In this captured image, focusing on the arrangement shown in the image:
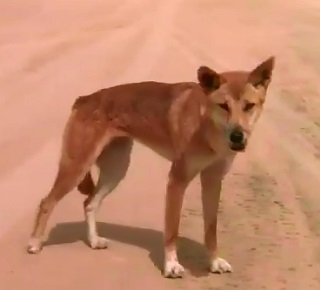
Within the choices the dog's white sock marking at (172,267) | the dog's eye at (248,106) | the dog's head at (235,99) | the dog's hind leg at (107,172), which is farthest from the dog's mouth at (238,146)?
the dog's hind leg at (107,172)

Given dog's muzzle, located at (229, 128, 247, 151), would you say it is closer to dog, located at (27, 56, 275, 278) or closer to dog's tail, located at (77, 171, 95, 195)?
dog, located at (27, 56, 275, 278)

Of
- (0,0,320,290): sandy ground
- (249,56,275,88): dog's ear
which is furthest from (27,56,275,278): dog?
(0,0,320,290): sandy ground

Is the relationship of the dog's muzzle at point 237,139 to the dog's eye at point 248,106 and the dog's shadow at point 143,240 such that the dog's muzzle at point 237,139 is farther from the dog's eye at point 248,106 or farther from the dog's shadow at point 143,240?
the dog's shadow at point 143,240

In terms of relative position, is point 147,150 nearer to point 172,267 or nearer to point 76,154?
point 76,154

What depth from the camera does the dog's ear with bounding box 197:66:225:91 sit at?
2.17 m

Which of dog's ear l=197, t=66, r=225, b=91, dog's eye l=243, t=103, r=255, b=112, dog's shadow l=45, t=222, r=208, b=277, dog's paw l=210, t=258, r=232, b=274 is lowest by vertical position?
dog's shadow l=45, t=222, r=208, b=277

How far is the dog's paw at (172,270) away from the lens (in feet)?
7.85

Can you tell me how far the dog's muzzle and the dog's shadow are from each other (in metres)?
0.55

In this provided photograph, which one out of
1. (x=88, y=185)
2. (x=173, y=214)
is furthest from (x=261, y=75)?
(x=88, y=185)

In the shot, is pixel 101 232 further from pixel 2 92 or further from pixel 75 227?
pixel 2 92

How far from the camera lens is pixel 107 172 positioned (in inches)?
106

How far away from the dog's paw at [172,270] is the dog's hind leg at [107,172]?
0.32 m

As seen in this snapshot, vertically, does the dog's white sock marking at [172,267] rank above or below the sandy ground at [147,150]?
above

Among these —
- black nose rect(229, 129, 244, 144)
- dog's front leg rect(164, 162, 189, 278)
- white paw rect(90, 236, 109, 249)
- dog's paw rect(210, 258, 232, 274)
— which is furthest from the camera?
white paw rect(90, 236, 109, 249)
